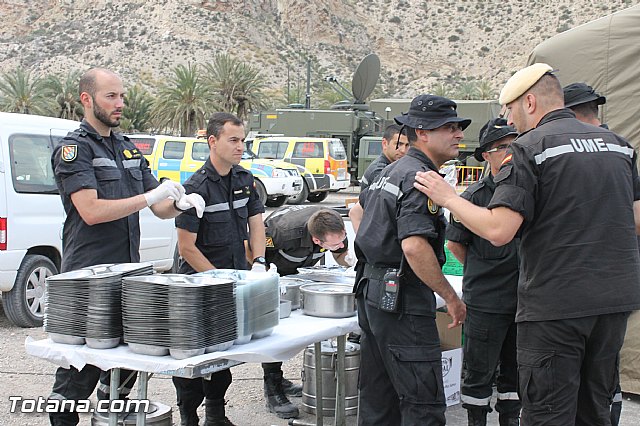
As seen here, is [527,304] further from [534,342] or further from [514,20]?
[514,20]

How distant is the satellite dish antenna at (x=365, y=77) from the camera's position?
91.2 feet

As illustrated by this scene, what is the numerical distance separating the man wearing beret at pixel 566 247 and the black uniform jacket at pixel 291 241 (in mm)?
2189

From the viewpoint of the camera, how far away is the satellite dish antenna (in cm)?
2780

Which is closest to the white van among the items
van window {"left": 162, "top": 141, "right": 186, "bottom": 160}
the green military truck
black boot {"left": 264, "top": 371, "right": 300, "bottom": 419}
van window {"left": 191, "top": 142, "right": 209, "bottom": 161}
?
black boot {"left": 264, "top": 371, "right": 300, "bottom": 419}

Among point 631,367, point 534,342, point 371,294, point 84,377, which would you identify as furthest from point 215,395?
point 631,367

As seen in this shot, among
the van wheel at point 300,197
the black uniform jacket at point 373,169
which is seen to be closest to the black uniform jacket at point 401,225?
the black uniform jacket at point 373,169

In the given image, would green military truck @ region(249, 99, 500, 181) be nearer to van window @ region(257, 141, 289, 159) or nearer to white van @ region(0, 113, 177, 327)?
van window @ region(257, 141, 289, 159)

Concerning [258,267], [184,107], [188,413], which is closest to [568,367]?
[258,267]

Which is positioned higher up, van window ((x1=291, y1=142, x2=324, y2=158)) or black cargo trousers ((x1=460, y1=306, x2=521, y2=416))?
van window ((x1=291, y1=142, x2=324, y2=158))

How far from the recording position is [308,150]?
72.9 feet

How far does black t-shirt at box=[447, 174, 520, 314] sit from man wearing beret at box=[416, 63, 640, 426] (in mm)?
1355

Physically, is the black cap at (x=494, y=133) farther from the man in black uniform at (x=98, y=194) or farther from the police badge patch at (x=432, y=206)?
the man in black uniform at (x=98, y=194)

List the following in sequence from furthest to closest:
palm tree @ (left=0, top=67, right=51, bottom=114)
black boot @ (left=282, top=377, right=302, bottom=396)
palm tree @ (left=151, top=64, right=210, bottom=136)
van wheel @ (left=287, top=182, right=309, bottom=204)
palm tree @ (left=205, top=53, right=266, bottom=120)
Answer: palm tree @ (left=205, top=53, right=266, bottom=120) < palm tree @ (left=151, top=64, right=210, bottom=136) < palm tree @ (left=0, top=67, right=51, bottom=114) < van wheel @ (left=287, top=182, right=309, bottom=204) < black boot @ (left=282, top=377, right=302, bottom=396)

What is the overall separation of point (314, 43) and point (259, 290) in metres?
67.3
